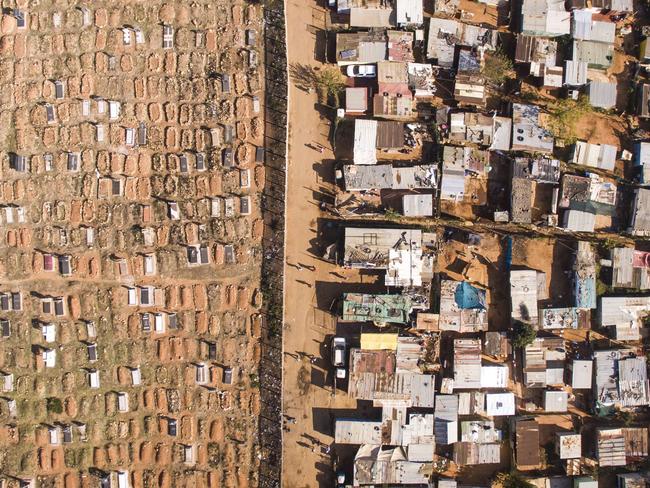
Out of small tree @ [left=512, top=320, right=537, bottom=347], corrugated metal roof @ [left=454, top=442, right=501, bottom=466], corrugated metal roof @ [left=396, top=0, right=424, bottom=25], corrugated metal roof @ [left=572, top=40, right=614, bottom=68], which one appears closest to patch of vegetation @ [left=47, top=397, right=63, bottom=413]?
corrugated metal roof @ [left=454, top=442, right=501, bottom=466]

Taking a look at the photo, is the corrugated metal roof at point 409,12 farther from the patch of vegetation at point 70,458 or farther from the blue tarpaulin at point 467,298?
the patch of vegetation at point 70,458

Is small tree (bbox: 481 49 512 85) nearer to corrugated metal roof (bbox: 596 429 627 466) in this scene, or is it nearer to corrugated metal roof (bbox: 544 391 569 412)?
corrugated metal roof (bbox: 544 391 569 412)

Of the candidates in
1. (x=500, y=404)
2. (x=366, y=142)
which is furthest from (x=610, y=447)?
(x=366, y=142)

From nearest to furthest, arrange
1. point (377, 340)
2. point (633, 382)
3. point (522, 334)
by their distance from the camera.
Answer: point (377, 340)
point (522, 334)
point (633, 382)

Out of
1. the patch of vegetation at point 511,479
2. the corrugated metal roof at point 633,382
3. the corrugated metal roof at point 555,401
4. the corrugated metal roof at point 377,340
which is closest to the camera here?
the corrugated metal roof at point 377,340

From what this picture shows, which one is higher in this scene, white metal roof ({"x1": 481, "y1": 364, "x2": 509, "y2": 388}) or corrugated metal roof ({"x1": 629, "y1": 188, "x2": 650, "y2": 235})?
corrugated metal roof ({"x1": 629, "y1": 188, "x2": 650, "y2": 235})

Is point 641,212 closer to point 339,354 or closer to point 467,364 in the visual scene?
point 467,364

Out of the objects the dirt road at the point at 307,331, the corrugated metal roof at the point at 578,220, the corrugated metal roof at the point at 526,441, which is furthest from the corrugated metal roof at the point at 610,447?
the dirt road at the point at 307,331
